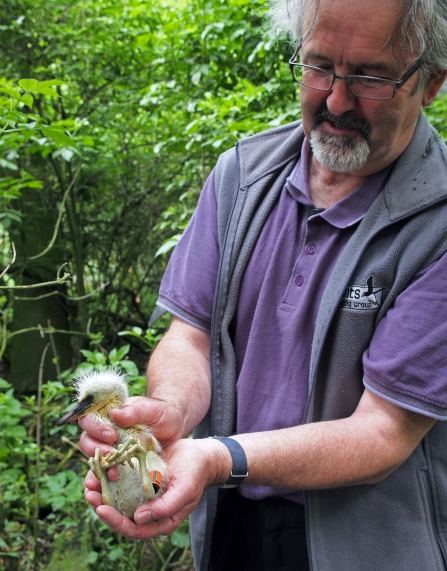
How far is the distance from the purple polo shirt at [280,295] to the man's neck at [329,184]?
40mm

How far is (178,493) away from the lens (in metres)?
1.47

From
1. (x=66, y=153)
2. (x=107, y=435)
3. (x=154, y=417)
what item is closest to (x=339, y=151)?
(x=154, y=417)

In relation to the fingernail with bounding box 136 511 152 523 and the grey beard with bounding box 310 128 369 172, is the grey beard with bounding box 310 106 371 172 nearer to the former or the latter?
the grey beard with bounding box 310 128 369 172

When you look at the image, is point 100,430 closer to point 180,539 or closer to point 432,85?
point 432,85

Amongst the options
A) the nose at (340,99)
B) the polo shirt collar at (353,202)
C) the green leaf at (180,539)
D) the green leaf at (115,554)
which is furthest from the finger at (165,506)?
the green leaf at (115,554)

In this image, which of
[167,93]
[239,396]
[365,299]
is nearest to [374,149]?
[365,299]

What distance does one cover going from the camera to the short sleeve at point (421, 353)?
5.20ft

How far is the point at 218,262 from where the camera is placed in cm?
202

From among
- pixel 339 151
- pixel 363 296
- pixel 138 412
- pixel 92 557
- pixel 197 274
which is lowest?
pixel 92 557

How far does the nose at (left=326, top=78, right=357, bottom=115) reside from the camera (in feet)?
5.78

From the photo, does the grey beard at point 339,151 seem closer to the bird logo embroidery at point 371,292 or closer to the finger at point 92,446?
the bird logo embroidery at point 371,292

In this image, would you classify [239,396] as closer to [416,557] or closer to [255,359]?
[255,359]

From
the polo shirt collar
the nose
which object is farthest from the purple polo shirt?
the nose

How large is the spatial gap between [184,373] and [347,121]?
98 centimetres
